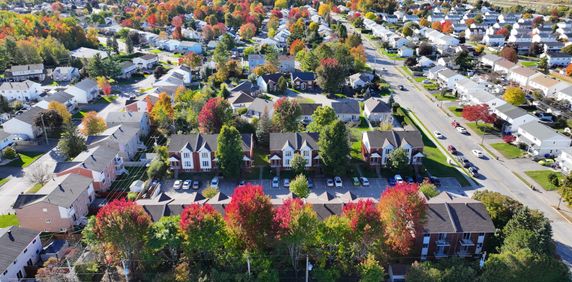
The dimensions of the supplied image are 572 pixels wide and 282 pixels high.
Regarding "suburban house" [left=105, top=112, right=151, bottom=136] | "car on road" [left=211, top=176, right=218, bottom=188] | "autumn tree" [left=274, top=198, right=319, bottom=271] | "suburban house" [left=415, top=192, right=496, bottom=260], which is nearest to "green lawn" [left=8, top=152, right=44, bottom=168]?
"suburban house" [left=105, top=112, right=151, bottom=136]

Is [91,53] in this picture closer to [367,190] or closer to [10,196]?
[10,196]

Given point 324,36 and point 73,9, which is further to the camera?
point 73,9

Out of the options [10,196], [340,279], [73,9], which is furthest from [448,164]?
[73,9]

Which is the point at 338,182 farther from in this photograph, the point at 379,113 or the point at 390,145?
the point at 379,113

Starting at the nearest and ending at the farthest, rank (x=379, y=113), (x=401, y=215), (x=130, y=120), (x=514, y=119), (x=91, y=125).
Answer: (x=401, y=215), (x=91, y=125), (x=130, y=120), (x=514, y=119), (x=379, y=113)

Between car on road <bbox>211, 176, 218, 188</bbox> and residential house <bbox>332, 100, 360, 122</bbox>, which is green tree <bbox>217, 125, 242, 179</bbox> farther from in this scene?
residential house <bbox>332, 100, 360, 122</bbox>

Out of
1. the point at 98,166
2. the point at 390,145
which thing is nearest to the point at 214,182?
the point at 98,166
